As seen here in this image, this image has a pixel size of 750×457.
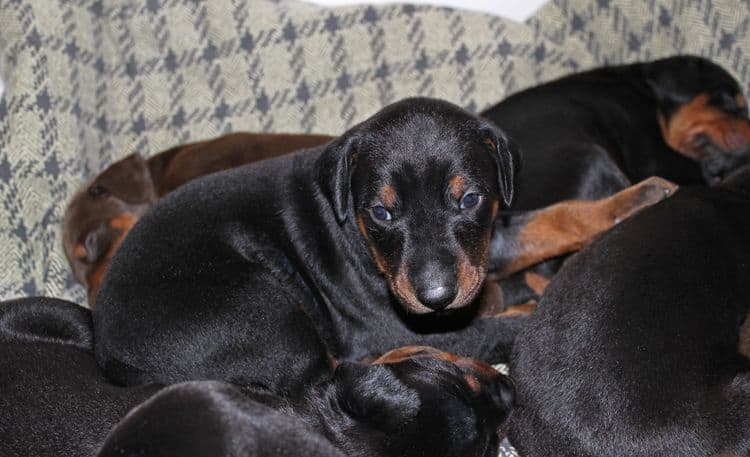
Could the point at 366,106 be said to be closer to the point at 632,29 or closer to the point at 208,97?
the point at 208,97

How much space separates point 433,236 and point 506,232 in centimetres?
80

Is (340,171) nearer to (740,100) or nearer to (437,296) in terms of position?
(437,296)

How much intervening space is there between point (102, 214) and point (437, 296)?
237cm

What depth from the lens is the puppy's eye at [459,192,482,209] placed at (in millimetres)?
3305

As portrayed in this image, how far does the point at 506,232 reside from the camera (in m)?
3.93

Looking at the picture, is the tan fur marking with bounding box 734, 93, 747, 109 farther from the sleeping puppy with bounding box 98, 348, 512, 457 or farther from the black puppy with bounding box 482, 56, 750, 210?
the sleeping puppy with bounding box 98, 348, 512, 457

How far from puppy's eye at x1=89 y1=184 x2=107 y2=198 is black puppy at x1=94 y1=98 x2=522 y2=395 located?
3.53 ft

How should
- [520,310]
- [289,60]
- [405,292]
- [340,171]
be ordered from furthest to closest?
[289,60]
[520,310]
[340,171]
[405,292]

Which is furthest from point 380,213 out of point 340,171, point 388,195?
point 340,171

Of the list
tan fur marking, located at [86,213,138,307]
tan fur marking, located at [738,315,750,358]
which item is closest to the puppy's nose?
tan fur marking, located at [738,315,750,358]

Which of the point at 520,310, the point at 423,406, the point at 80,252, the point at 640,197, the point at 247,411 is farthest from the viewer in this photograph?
the point at 80,252

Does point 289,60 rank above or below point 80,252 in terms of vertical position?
above

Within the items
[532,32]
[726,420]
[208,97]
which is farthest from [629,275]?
[208,97]

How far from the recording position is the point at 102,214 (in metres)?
4.73
